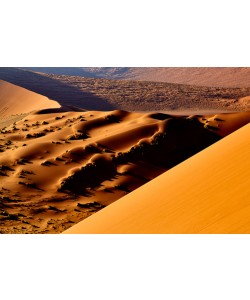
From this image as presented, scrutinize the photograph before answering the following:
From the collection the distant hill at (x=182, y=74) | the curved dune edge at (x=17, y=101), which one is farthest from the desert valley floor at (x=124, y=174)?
the distant hill at (x=182, y=74)

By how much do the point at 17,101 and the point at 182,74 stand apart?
63747 millimetres

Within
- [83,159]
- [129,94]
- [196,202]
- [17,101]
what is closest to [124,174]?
[83,159]

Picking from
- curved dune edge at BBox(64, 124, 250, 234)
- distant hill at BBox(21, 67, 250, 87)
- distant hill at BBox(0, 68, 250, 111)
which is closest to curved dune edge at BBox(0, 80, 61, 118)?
distant hill at BBox(0, 68, 250, 111)

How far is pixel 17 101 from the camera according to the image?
5109 cm

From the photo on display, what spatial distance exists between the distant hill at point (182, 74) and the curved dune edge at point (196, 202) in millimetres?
81371

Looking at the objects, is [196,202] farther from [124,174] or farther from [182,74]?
[182,74]

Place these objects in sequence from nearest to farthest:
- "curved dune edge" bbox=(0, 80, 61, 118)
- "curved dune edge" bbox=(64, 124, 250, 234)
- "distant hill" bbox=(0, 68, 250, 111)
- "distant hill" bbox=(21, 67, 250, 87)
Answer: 1. "curved dune edge" bbox=(64, 124, 250, 234)
2. "curved dune edge" bbox=(0, 80, 61, 118)
3. "distant hill" bbox=(0, 68, 250, 111)
4. "distant hill" bbox=(21, 67, 250, 87)

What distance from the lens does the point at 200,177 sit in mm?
7227

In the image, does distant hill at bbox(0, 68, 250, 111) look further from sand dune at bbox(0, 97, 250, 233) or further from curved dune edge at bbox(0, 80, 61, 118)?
sand dune at bbox(0, 97, 250, 233)

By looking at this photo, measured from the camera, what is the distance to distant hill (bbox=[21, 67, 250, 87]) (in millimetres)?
92688

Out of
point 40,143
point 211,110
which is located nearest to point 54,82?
point 211,110

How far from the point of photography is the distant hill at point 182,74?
92688 millimetres

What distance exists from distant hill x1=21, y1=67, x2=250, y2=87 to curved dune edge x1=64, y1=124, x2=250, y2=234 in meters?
81.4

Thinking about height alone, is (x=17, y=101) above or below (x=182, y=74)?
below
